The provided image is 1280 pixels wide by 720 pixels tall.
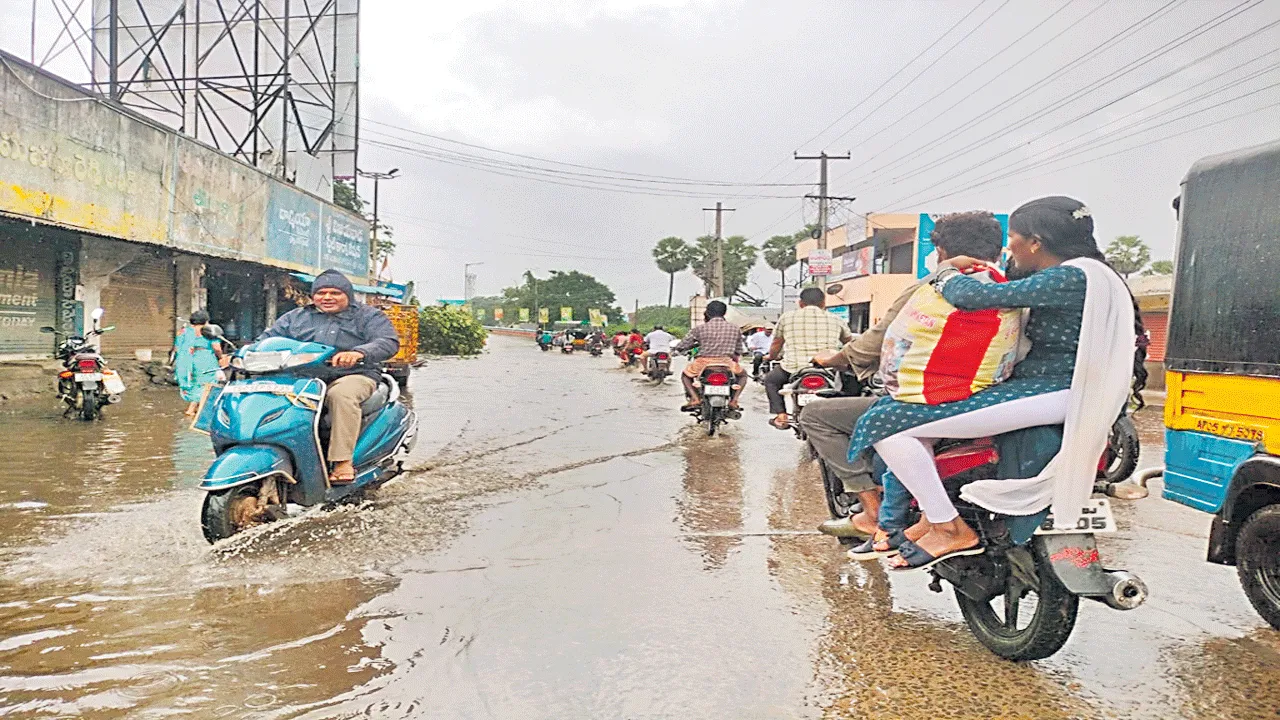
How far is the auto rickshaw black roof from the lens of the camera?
372 centimetres

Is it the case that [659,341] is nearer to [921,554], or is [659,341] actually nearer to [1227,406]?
[1227,406]

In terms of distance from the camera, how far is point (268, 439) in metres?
4.86

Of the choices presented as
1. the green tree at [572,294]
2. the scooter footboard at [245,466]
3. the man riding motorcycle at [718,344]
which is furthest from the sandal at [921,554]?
the green tree at [572,294]

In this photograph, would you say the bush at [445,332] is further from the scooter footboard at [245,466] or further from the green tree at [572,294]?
the green tree at [572,294]

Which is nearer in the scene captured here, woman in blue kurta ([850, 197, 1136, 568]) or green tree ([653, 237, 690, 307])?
woman in blue kurta ([850, 197, 1136, 568])

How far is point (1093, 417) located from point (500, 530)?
3.58 m

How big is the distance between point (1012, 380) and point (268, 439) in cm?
374

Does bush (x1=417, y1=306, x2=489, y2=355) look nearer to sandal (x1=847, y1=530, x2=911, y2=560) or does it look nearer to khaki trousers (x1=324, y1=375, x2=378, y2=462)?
khaki trousers (x1=324, y1=375, x2=378, y2=462)

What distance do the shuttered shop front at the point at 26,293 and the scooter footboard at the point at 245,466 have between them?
1025 centimetres

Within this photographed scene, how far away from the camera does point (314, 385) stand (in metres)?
5.13

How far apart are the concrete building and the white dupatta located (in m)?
11.5

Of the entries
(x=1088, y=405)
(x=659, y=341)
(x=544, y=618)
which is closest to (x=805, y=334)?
(x=544, y=618)

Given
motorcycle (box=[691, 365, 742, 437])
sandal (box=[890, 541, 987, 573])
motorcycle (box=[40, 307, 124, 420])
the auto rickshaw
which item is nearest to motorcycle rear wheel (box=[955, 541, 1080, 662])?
sandal (box=[890, 541, 987, 573])

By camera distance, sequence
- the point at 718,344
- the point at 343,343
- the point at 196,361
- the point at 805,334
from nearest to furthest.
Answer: the point at 343,343 < the point at 805,334 < the point at 196,361 < the point at 718,344
